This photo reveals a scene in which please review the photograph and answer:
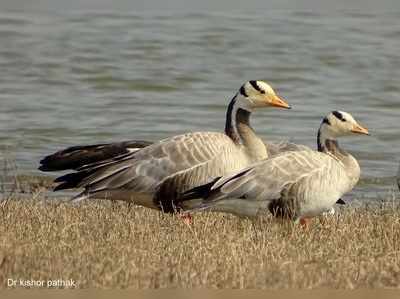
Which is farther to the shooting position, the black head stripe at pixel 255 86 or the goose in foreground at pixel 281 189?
the black head stripe at pixel 255 86

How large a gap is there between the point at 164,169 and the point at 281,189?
46.2 inches

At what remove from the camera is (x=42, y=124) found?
60.0 feet

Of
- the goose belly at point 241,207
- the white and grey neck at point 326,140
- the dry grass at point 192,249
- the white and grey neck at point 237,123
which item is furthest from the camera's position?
the white and grey neck at point 237,123

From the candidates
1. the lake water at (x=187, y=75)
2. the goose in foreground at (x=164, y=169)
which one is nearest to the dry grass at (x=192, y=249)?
the goose in foreground at (x=164, y=169)

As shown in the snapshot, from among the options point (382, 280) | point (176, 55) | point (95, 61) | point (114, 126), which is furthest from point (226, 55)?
point (382, 280)

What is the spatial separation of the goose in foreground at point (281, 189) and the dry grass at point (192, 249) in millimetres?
153

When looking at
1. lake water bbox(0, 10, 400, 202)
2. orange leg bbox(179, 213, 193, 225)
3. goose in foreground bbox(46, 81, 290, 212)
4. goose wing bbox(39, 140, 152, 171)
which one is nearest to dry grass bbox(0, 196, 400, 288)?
orange leg bbox(179, 213, 193, 225)

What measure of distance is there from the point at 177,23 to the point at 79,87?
859 cm

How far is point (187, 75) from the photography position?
23.7m

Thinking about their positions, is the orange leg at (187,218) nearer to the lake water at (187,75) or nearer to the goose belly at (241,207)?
the goose belly at (241,207)

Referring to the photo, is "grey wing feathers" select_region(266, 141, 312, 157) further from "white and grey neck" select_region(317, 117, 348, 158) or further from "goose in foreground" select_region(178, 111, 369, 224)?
"goose in foreground" select_region(178, 111, 369, 224)

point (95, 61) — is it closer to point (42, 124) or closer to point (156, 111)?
point (156, 111)

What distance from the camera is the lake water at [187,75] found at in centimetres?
1786

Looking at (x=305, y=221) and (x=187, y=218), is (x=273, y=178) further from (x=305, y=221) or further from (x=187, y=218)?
(x=187, y=218)
